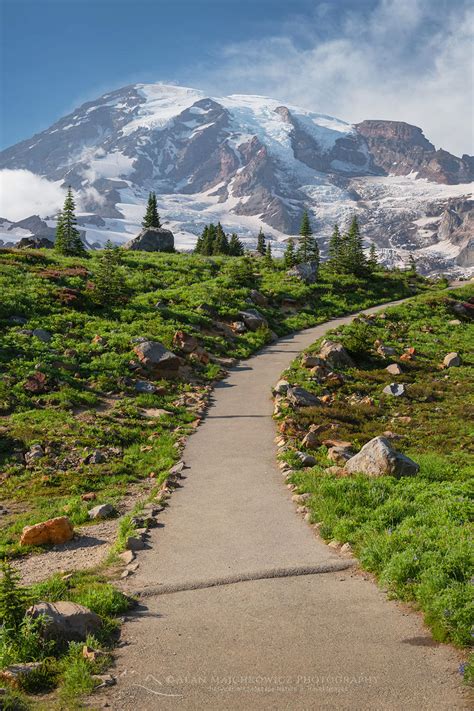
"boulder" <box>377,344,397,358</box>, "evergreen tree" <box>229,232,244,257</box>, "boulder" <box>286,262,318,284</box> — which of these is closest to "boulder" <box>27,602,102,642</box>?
"boulder" <box>377,344,397,358</box>

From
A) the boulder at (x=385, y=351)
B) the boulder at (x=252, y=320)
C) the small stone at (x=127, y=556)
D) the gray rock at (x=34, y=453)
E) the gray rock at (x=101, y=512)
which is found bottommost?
the gray rock at (x=101, y=512)

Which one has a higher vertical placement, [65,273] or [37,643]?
[65,273]

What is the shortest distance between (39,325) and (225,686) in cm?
2312

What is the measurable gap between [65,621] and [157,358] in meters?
17.0

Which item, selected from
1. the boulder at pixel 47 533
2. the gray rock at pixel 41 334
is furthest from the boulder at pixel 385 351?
the boulder at pixel 47 533

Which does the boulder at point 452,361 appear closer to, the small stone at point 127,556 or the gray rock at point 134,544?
the gray rock at point 134,544

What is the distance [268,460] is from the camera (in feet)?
48.1

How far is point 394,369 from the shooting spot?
2597 cm

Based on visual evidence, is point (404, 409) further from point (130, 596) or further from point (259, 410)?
point (130, 596)

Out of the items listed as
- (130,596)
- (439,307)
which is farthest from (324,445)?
(439,307)

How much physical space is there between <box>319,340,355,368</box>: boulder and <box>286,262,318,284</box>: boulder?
24.1 meters

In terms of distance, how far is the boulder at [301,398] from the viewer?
19750 millimetres

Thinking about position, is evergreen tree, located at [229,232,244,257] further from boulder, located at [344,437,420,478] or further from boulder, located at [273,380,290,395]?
boulder, located at [344,437,420,478]

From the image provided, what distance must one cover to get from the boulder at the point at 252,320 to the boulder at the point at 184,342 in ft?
26.5
